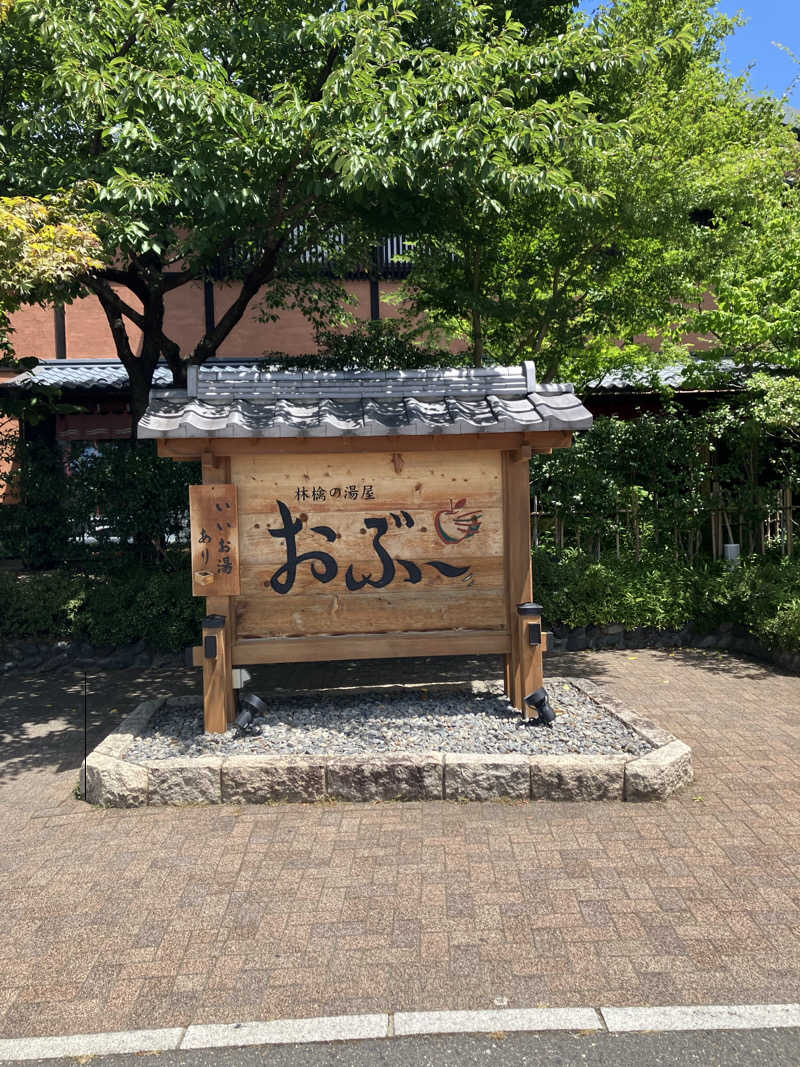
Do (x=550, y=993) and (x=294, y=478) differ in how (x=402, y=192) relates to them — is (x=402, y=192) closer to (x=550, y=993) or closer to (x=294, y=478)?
(x=294, y=478)

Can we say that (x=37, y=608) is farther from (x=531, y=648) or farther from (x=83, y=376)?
(x=83, y=376)

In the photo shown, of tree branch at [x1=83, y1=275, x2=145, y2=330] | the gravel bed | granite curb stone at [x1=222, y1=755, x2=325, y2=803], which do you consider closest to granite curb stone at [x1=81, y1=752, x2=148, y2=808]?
the gravel bed

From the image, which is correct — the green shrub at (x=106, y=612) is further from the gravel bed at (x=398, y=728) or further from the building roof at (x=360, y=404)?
the building roof at (x=360, y=404)

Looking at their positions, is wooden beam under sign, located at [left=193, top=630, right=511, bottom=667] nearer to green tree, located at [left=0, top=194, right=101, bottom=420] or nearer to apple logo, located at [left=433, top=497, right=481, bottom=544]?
apple logo, located at [left=433, top=497, right=481, bottom=544]

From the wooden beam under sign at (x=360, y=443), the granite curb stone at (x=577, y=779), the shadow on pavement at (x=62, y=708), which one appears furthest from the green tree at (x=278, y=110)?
the granite curb stone at (x=577, y=779)

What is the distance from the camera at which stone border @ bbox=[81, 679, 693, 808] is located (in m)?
5.07

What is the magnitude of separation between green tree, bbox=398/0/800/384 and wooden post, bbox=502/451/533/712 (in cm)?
327

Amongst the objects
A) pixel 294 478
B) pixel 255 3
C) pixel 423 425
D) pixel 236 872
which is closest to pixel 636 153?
pixel 255 3

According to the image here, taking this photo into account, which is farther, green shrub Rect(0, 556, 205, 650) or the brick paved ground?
green shrub Rect(0, 556, 205, 650)

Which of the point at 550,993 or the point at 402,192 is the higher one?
the point at 402,192

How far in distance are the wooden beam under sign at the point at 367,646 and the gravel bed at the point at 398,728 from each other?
1.67 feet

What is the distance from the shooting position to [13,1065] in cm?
294

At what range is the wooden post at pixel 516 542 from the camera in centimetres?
627

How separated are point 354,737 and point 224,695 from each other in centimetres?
106
